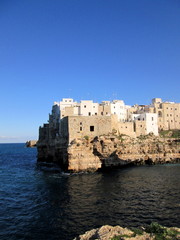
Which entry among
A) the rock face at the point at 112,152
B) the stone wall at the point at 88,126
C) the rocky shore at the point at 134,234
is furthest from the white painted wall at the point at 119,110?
the rocky shore at the point at 134,234

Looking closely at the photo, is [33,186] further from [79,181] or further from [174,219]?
[174,219]

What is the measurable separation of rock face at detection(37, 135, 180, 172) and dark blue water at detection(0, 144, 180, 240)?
7.49 metres

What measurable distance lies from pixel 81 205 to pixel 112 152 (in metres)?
23.1

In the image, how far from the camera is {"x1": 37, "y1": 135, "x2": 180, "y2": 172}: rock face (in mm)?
Answer: 41656

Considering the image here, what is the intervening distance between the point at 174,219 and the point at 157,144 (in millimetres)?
35540

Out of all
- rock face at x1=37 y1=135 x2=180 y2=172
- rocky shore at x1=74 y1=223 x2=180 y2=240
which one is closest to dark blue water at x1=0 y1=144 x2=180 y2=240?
rocky shore at x1=74 y1=223 x2=180 y2=240

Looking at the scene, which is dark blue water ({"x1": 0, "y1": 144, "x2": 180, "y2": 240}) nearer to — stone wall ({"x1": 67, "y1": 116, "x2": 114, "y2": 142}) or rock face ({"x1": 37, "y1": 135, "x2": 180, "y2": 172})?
rock face ({"x1": 37, "y1": 135, "x2": 180, "y2": 172})

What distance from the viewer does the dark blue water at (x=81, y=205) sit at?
17.1 m

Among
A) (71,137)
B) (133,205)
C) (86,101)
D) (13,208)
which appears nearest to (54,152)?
(71,137)

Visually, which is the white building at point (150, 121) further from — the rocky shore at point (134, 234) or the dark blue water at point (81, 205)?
the rocky shore at point (134, 234)

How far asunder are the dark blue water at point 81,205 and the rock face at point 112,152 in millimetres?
7495

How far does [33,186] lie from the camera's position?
31469 mm

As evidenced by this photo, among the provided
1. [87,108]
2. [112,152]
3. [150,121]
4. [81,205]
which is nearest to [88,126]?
[112,152]

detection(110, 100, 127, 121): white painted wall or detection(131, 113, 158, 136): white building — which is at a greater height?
detection(110, 100, 127, 121): white painted wall
